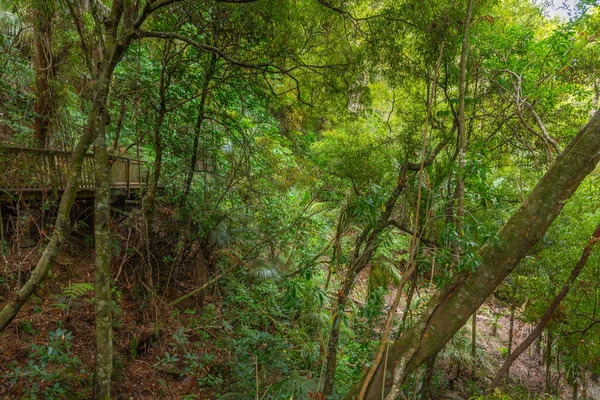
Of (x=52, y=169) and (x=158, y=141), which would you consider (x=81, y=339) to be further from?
(x=158, y=141)

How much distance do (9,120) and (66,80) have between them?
195 centimetres

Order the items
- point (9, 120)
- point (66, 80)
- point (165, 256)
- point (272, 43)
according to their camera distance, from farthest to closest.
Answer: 1. point (9, 120)
2. point (165, 256)
3. point (66, 80)
4. point (272, 43)

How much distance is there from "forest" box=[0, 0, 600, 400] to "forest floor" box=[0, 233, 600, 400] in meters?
0.03

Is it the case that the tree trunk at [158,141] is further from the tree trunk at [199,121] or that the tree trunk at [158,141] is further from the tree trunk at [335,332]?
the tree trunk at [335,332]

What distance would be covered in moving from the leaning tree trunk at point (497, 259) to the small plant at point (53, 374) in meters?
3.29

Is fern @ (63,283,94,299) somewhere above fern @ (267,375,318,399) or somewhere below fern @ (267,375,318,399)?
above

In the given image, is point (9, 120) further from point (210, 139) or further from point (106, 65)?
point (106, 65)

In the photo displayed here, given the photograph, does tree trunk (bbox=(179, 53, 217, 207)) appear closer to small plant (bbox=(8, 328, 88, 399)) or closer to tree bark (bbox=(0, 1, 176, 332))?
tree bark (bbox=(0, 1, 176, 332))

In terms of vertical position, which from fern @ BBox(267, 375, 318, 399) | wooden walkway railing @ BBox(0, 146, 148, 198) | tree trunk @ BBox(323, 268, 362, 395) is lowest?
fern @ BBox(267, 375, 318, 399)

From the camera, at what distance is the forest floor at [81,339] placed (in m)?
3.63

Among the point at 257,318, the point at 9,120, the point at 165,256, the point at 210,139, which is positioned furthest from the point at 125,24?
the point at 9,120

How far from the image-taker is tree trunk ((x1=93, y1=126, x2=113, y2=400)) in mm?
3270

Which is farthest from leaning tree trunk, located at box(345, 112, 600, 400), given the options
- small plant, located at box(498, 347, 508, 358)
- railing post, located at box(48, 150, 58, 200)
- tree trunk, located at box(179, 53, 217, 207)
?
small plant, located at box(498, 347, 508, 358)

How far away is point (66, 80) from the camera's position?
5539mm
